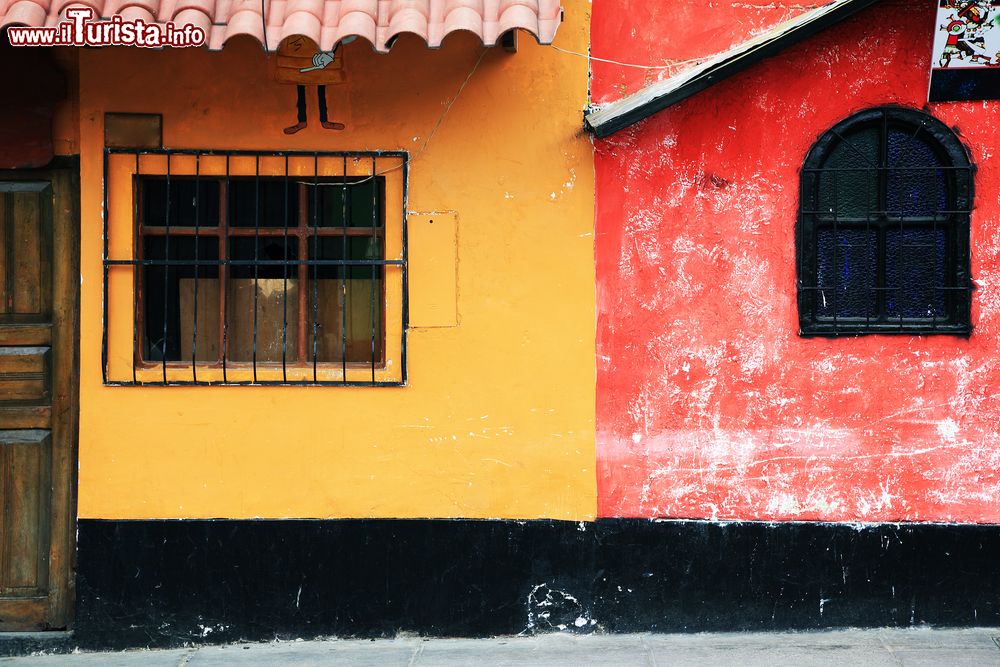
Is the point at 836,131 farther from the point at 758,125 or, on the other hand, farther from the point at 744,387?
the point at 744,387

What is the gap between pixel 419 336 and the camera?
5.11 metres

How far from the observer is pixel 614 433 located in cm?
515

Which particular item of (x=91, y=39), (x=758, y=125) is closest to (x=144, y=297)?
(x=91, y=39)

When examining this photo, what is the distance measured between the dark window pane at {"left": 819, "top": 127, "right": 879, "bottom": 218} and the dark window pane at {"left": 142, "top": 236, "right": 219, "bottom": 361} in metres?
3.40

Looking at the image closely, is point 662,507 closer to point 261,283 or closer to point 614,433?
point 614,433

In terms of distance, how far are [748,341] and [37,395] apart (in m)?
3.94

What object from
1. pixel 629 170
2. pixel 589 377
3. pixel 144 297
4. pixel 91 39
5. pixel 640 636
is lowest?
pixel 640 636

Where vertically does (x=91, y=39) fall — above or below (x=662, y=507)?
above

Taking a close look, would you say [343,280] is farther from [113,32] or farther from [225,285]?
[113,32]

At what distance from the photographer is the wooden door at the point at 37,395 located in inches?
201

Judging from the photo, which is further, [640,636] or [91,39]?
[640,636]

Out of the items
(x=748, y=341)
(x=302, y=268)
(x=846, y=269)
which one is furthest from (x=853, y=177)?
(x=302, y=268)

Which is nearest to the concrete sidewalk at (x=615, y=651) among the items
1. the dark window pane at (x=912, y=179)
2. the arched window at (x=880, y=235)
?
the arched window at (x=880, y=235)

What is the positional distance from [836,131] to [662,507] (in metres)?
2.25
